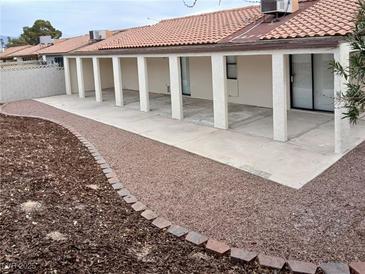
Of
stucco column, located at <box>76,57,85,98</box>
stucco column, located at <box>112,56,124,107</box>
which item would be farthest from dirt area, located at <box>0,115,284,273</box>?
stucco column, located at <box>76,57,85,98</box>

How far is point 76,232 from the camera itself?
192 inches

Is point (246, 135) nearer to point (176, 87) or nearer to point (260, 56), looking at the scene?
point (176, 87)

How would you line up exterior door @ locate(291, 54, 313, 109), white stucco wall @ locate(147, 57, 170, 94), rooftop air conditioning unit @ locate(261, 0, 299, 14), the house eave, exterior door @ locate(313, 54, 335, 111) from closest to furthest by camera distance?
1. the house eave
2. exterior door @ locate(313, 54, 335, 111)
3. rooftop air conditioning unit @ locate(261, 0, 299, 14)
4. exterior door @ locate(291, 54, 313, 109)
5. white stucco wall @ locate(147, 57, 170, 94)

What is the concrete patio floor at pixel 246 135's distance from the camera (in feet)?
25.9

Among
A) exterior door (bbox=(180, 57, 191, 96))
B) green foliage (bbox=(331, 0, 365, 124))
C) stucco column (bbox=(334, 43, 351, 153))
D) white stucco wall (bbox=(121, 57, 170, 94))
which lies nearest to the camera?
green foliage (bbox=(331, 0, 365, 124))

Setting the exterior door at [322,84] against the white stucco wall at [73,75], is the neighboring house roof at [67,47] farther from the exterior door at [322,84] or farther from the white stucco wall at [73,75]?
the exterior door at [322,84]

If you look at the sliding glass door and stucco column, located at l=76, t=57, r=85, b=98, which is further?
stucco column, located at l=76, t=57, r=85, b=98

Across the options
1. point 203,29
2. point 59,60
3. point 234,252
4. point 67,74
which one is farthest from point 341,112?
point 59,60

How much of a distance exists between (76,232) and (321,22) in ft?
28.3

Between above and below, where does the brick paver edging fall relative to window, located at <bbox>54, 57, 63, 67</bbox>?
below

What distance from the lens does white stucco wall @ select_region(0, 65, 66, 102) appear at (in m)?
21.4

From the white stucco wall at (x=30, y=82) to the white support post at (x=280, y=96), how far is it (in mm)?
16654

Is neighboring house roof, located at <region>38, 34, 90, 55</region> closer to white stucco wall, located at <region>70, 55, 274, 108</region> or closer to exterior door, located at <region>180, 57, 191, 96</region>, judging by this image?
white stucco wall, located at <region>70, 55, 274, 108</region>

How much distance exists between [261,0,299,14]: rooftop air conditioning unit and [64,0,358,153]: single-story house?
1.4 inches
